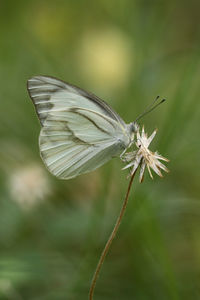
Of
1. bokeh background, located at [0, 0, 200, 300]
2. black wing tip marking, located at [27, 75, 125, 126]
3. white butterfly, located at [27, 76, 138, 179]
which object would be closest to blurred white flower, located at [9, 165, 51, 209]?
bokeh background, located at [0, 0, 200, 300]

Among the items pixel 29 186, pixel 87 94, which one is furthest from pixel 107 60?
pixel 87 94

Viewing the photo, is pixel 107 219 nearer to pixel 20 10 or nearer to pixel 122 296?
pixel 122 296

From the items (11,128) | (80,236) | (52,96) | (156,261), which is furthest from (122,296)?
(11,128)

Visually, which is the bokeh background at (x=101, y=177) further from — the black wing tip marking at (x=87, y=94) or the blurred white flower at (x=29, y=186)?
the black wing tip marking at (x=87, y=94)

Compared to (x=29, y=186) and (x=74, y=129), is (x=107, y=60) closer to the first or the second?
(x=29, y=186)

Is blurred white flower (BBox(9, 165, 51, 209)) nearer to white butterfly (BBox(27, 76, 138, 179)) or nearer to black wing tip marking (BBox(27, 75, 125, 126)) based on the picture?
white butterfly (BBox(27, 76, 138, 179))

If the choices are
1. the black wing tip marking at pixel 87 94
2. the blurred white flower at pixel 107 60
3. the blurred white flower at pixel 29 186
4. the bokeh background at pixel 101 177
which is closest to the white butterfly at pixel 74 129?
the black wing tip marking at pixel 87 94
